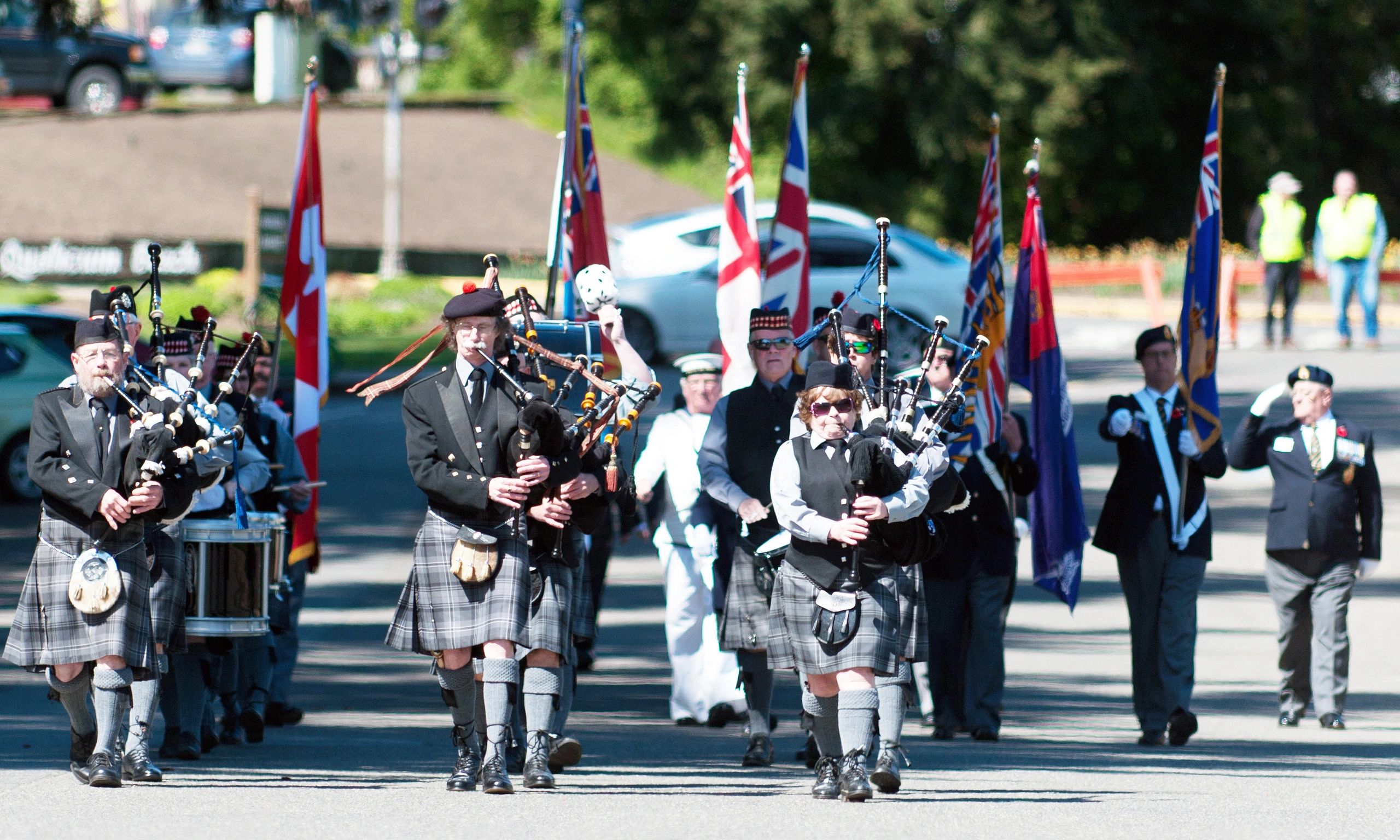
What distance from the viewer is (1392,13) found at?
4728 centimetres

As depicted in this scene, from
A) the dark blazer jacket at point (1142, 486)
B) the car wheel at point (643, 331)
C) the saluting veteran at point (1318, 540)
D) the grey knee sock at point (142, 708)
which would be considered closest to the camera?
the grey knee sock at point (142, 708)

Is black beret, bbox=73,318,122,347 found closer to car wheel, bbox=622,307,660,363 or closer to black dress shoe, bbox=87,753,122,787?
black dress shoe, bbox=87,753,122,787

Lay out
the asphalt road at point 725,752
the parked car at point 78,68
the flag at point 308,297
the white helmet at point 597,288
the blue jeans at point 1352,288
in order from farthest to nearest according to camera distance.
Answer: the parked car at point 78,68
the blue jeans at point 1352,288
the flag at point 308,297
the white helmet at point 597,288
the asphalt road at point 725,752

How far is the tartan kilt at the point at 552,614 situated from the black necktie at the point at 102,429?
5.49ft

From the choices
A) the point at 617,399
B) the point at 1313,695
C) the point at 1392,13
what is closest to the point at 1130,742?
the point at 1313,695

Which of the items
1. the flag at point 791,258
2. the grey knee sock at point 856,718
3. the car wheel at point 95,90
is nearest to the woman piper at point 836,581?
the grey knee sock at point 856,718

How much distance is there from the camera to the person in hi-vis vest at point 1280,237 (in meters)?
22.1

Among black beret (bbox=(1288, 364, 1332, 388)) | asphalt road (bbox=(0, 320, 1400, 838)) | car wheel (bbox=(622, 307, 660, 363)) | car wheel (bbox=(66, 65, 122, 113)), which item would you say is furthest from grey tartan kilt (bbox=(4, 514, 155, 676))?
car wheel (bbox=(66, 65, 122, 113))

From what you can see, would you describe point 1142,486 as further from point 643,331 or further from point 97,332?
point 643,331

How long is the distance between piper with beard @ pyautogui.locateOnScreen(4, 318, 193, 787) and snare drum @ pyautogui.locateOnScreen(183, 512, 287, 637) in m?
0.62

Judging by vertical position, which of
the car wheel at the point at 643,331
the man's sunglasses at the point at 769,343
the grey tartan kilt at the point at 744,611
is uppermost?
the man's sunglasses at the point at 769,343

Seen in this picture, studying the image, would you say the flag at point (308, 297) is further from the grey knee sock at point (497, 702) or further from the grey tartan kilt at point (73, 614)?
the grey knee sock at point (497, 702)

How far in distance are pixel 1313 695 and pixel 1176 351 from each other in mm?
1968

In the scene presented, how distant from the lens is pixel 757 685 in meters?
9.00
